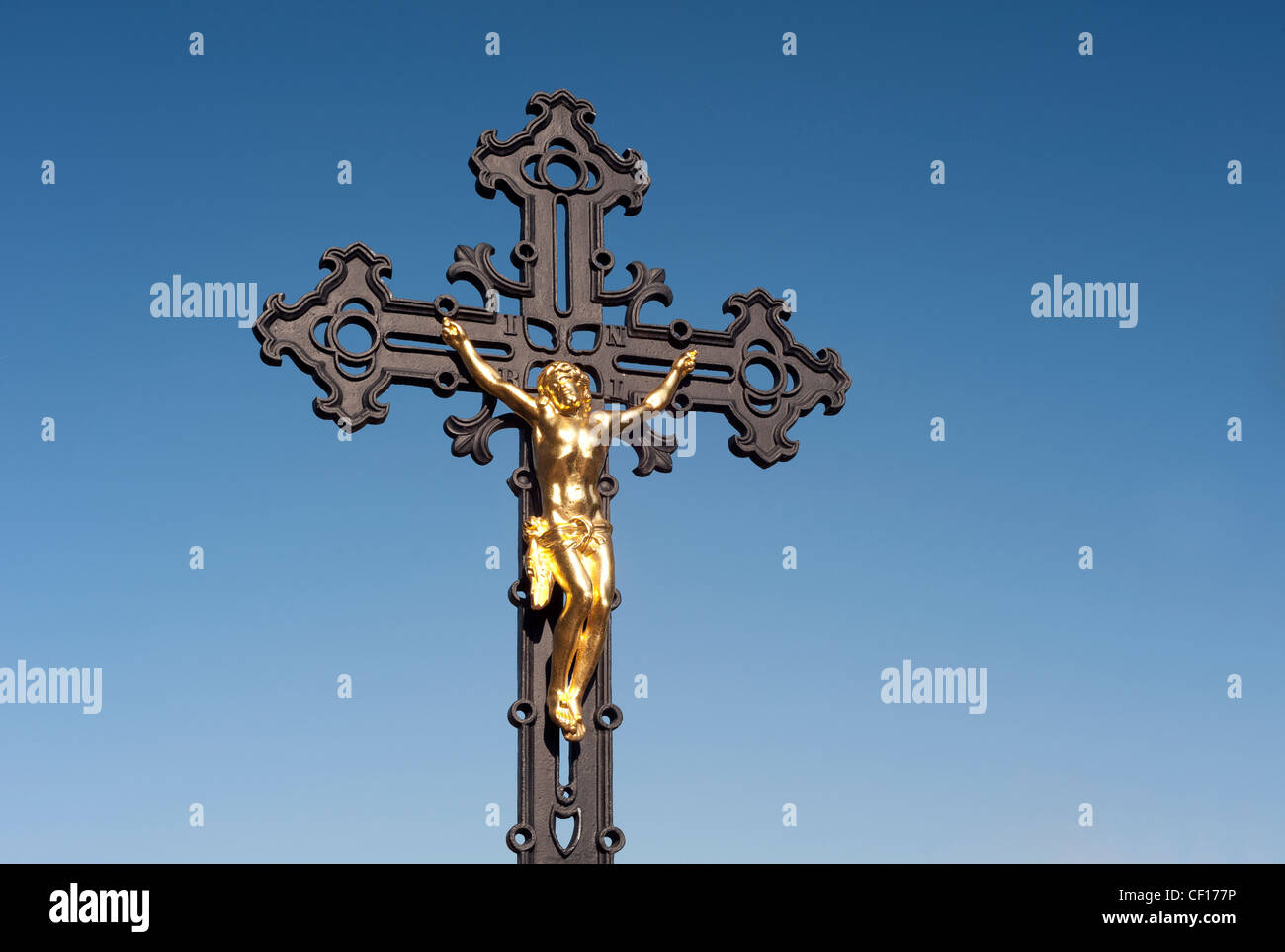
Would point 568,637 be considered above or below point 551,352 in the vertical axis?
below

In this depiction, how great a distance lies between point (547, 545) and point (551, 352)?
1067 mm

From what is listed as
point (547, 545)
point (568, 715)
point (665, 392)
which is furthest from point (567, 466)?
point (568, 715)

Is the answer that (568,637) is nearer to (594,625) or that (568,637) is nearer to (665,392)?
(594,625)

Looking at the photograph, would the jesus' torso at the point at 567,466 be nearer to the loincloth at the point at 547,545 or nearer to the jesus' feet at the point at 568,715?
the loincloth at the point at 547,545

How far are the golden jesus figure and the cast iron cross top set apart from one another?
3.1 inches

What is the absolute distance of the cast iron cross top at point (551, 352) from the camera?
25.0 ft

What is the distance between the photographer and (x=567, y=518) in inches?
302

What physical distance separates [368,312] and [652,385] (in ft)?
4.90

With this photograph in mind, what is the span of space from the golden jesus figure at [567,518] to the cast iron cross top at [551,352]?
79 millimetres

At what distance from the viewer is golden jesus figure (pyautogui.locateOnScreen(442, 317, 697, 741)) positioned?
24.9 ft

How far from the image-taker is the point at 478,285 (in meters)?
8.10

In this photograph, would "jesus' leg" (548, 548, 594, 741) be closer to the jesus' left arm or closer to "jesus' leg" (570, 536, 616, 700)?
"jesus' leg" (570, 536, 616, 700)
